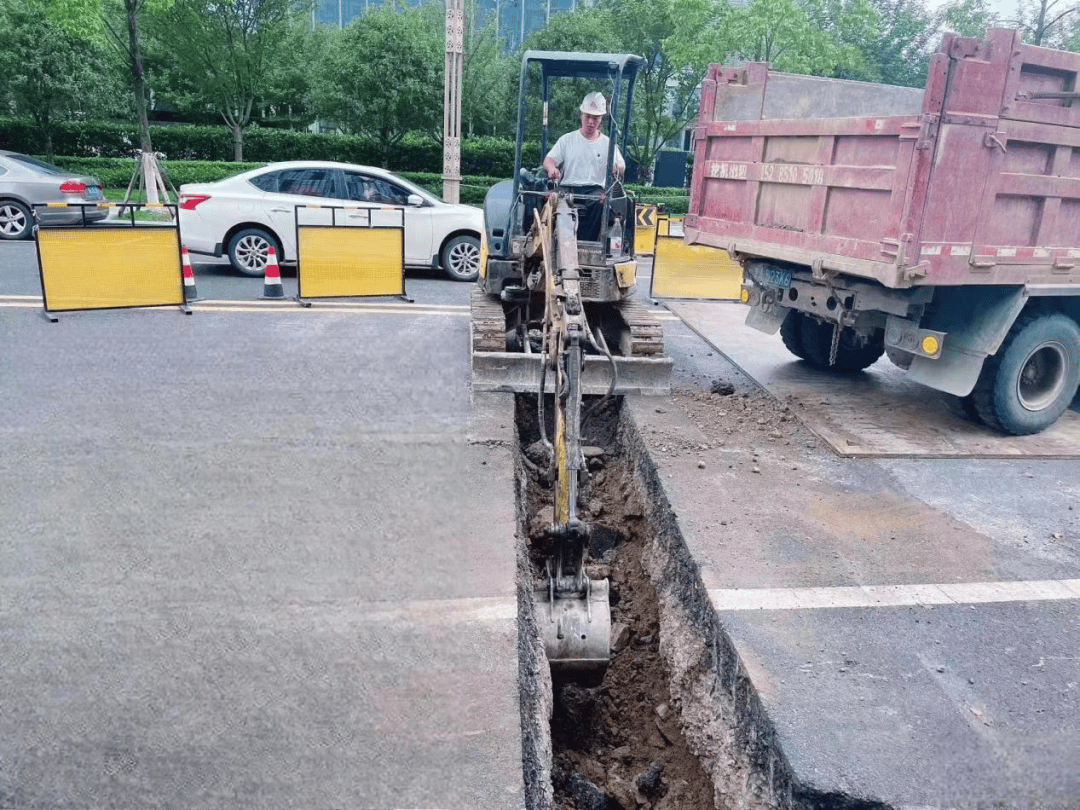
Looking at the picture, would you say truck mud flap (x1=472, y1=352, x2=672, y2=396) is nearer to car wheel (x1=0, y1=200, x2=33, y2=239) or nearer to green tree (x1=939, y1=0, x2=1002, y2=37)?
car wheel (x1=0, y1=200, x2=33, y2=239)

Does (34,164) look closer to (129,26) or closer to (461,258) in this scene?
(129,26)

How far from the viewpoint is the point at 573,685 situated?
13.9ft

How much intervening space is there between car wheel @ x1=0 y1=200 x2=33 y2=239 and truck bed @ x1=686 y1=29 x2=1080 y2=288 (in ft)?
42.9

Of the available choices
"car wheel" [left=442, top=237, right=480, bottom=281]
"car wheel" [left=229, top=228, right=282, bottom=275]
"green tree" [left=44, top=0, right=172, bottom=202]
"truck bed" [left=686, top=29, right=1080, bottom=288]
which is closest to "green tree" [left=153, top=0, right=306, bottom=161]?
"green tree" [left=44, top=0, right=172, bottom=202]

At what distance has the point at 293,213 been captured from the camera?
11.8 m

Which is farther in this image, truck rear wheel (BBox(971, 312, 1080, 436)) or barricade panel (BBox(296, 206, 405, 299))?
barricade panel (BBox(296, 206, 405, 299))

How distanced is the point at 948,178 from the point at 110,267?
8.23m

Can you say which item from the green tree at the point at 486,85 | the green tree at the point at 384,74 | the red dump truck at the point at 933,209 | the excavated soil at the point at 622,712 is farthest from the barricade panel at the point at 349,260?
the green tree at the point at 486,85

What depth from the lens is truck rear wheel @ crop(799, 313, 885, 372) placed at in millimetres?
8438

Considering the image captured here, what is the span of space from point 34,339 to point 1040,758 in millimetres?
8733

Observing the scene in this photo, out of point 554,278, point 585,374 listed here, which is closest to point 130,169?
point 585,374

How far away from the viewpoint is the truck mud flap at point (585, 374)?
738 centimetres

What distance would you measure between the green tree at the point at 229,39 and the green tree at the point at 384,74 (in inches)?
69.8

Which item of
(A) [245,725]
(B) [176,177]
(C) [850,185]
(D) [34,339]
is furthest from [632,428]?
(B) [176,177]
